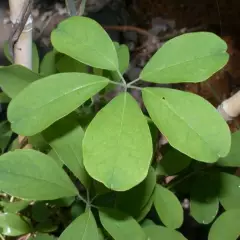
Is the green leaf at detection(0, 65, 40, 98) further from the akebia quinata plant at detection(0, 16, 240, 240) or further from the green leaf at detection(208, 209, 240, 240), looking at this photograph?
the green leaf at detection(208, 209, 240, 240)

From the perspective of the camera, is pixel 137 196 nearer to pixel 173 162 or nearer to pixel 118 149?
pixel 173 162

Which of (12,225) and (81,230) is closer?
(81,230)

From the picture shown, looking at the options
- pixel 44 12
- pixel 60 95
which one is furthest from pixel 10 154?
pixel 44 12

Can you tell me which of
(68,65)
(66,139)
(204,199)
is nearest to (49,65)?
(68,65)

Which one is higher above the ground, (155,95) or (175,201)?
(155,95)

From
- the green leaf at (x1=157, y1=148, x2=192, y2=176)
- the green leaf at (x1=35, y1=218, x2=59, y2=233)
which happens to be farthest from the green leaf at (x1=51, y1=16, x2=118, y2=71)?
the green leaf at (x1=35, y1=218, x2=59, y2=233)

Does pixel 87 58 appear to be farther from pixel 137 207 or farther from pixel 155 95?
pixel 137 207
